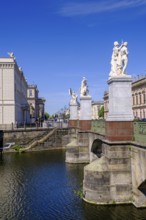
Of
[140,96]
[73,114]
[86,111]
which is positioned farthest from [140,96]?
[86,111]

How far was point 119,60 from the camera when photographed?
21266 millimetres

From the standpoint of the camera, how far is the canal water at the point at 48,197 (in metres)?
18.5

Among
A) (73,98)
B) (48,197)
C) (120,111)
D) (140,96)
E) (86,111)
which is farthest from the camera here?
(140,96)

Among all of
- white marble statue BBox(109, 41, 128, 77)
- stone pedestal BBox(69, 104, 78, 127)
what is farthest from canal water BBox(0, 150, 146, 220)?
stone pedestal BBox(69, 104, 78, 127)

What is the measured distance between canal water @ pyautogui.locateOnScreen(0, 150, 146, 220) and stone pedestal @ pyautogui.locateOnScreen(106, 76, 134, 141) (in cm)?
440

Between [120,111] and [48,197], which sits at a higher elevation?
[120,111]

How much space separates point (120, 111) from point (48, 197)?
7.84 meters

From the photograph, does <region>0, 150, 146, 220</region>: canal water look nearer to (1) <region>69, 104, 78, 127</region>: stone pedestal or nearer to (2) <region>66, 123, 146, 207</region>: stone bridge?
(2) <region>66, 123, 146, 207</region>: stone bridge

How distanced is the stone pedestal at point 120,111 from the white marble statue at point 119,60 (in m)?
0.65

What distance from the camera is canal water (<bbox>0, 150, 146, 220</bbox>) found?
1854 centimetres

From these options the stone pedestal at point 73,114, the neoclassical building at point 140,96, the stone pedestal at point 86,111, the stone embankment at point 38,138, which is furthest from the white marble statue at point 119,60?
the neoclassical building at point 140,96

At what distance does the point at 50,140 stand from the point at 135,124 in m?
35.1

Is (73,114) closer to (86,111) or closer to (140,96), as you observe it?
(86,111)

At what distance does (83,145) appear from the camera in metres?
37.3
